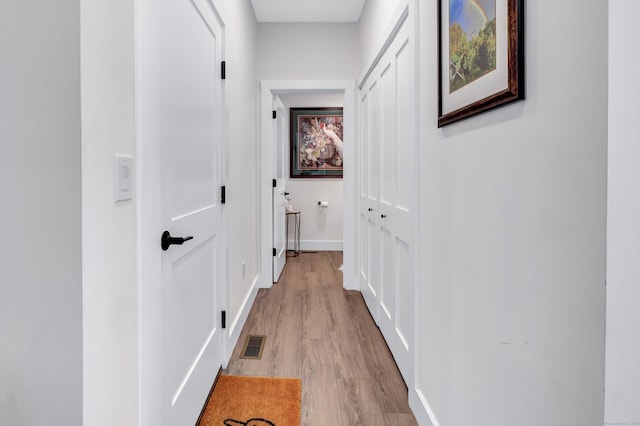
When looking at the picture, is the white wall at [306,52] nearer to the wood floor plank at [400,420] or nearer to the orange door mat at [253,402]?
the orange door mat at [253,402]

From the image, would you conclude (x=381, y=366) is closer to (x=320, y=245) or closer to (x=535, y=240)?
(x=535, y=240)

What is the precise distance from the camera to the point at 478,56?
1.09 metres

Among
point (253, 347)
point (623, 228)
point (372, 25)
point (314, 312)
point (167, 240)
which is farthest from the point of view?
point (314, 312)

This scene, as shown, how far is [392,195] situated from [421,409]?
1.15 meters

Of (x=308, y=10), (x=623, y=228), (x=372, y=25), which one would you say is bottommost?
(x=623, y=228)

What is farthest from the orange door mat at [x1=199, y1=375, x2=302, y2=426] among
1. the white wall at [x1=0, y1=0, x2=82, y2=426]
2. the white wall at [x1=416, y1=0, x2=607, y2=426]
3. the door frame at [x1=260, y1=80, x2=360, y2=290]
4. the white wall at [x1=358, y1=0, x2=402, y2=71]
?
the white wall at [x1=358, y1=0, x2=402, y2=71]

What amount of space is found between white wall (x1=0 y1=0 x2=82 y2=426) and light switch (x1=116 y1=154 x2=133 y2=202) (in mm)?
161

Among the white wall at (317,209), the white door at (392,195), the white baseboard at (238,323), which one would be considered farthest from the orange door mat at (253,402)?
the white wall at (317,209)

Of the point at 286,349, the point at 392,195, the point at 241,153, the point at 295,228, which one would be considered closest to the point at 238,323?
the point at 286,349

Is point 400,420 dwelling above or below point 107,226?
below

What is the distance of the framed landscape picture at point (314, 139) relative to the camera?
19.1 ft

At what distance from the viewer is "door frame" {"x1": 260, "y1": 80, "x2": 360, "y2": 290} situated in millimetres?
3617

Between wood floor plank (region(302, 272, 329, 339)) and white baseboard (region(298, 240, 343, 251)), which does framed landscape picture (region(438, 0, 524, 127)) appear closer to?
wood floor plank (region(302, 272, 329, 339))

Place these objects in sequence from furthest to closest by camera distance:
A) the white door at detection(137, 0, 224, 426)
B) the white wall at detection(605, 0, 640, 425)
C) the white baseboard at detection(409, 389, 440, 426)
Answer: the white baseboard at detection(409, 389, 440, 426) < the white door at detection(137, 0, 224, 426) < the white wall at detection(605, 0, 640, 425)
